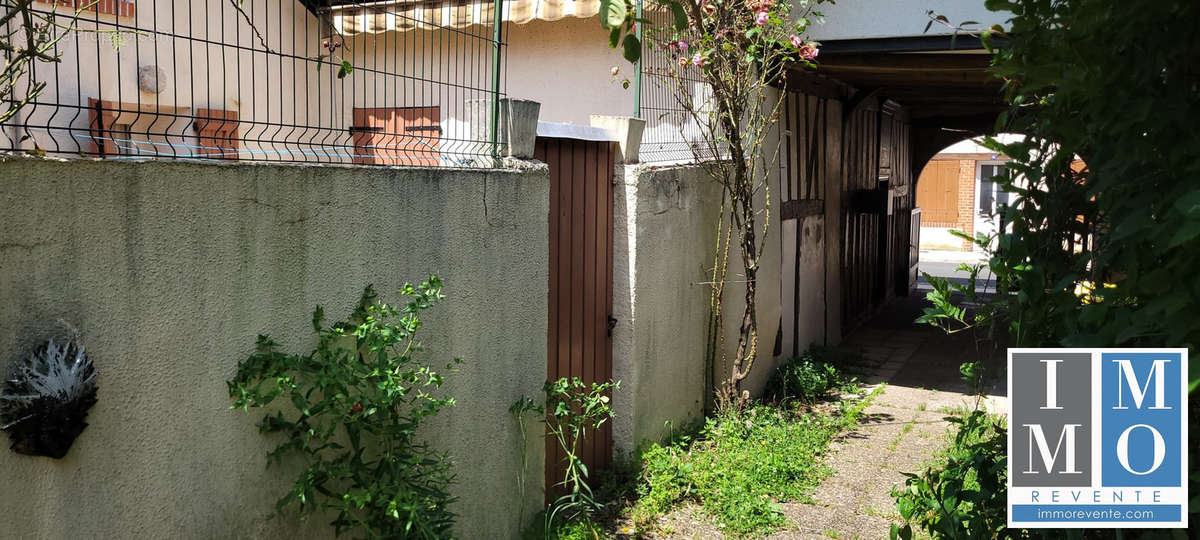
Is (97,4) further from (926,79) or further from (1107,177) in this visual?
(926,79)

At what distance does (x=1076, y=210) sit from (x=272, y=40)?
194 inches

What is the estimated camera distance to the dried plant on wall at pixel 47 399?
2260 mm

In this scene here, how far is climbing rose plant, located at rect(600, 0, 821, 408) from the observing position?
5852 millimetres

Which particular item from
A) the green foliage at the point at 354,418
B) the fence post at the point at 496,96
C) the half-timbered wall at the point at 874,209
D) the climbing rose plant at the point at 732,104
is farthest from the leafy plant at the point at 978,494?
the half-timbered wall at the point at 874,209

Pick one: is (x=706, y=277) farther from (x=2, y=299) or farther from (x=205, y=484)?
(x=2, y=299)

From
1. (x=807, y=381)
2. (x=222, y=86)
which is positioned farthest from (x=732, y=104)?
(x=222, y=86)

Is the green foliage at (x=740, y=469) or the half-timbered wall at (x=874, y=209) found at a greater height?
the half-timbered wall at (x=874, y=209)

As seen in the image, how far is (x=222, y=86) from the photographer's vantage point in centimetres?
410

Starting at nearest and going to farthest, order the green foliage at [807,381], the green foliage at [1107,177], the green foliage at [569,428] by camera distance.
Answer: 1. the green foliage at [1107,177]
2. the green foliage at [569,428]
3. the green foliage at [807,381]

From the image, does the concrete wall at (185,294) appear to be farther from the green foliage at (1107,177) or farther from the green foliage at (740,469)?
the green foliage at (1107,177)

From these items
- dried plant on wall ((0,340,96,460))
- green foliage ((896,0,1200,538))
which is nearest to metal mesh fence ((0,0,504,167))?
dried plant on wall ((0,340,96,460))

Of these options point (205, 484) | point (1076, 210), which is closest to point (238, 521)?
point (205, 484)

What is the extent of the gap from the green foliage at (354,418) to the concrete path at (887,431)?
5.82ft

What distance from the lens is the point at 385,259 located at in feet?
11.5
